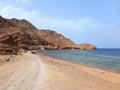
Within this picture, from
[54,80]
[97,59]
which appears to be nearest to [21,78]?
[54,80]

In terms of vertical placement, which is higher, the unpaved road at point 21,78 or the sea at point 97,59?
the sea at point 97,59

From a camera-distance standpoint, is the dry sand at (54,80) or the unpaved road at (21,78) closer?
the unpaved road at (21,78)

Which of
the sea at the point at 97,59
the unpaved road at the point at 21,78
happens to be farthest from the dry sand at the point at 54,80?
the sea at the point at 97,59

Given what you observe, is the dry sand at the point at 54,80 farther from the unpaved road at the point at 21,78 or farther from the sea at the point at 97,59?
the sea at the point at 97,59

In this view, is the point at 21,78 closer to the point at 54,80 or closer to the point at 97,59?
the point at 54,80

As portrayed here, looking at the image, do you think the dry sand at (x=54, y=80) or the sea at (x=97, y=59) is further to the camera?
the sea at (x=97, y=59)

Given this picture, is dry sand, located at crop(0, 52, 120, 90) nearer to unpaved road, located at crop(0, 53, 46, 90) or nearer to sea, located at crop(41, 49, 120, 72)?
unpaved road, located at crop(0, 53, 46, 90)

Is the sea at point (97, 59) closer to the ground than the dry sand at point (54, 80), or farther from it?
farther from it

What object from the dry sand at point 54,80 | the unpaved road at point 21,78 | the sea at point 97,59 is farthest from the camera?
the sea at point 97,59

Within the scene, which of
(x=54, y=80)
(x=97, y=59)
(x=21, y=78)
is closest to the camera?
(x=54, y=80)

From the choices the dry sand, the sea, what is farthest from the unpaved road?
the sea

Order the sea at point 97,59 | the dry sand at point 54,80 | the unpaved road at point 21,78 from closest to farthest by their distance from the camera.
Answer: the unpaved road at point 21,78
the dry sand at point 54,80
the sea at point 97,59

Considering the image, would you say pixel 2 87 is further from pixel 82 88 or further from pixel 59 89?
pixel 82 88

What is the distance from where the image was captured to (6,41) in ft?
565
